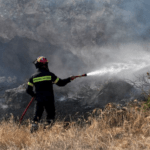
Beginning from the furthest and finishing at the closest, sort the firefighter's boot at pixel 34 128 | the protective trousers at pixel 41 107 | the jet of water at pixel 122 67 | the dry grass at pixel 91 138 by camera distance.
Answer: the jet of water at pixel 122 67, the protective trousers at pixel 41 107, the firefighter's boot at pixel 34 128, the dry grass at pixel 91 138

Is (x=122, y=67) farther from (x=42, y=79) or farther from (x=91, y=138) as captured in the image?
(x=91, y=138)

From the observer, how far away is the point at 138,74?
8734mm

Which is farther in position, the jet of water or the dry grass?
the jet of water

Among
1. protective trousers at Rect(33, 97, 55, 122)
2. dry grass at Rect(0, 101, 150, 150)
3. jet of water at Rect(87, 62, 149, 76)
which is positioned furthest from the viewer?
jet of water at Rect(87, 62, 149, 76)

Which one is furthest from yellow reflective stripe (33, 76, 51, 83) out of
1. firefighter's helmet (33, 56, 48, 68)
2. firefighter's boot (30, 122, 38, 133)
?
firefighter's boot (30, 122, 38, 133)

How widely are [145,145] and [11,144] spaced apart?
7.51 ft

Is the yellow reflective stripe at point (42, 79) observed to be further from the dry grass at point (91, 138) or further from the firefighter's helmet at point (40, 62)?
the dry grass at point (91, 138)

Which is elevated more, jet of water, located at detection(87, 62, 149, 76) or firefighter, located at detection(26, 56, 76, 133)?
jet of water, located at detection(87, 62, 149, 76)

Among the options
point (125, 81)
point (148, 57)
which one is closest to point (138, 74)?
point (125, 81)

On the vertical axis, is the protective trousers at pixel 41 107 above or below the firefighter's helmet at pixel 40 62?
below

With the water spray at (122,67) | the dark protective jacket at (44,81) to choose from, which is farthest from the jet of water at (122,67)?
the dark protective jacket at (44,81)

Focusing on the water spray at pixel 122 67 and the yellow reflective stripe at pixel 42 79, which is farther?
the water spray at pixel 122 67

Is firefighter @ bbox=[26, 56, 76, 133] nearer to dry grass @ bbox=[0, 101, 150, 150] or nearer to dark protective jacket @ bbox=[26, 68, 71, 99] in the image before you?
dark protective jacket @ bbox=[26, 68, 71, 99]

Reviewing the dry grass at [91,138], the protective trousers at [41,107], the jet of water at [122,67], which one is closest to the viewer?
the dry grass at [91,138]
